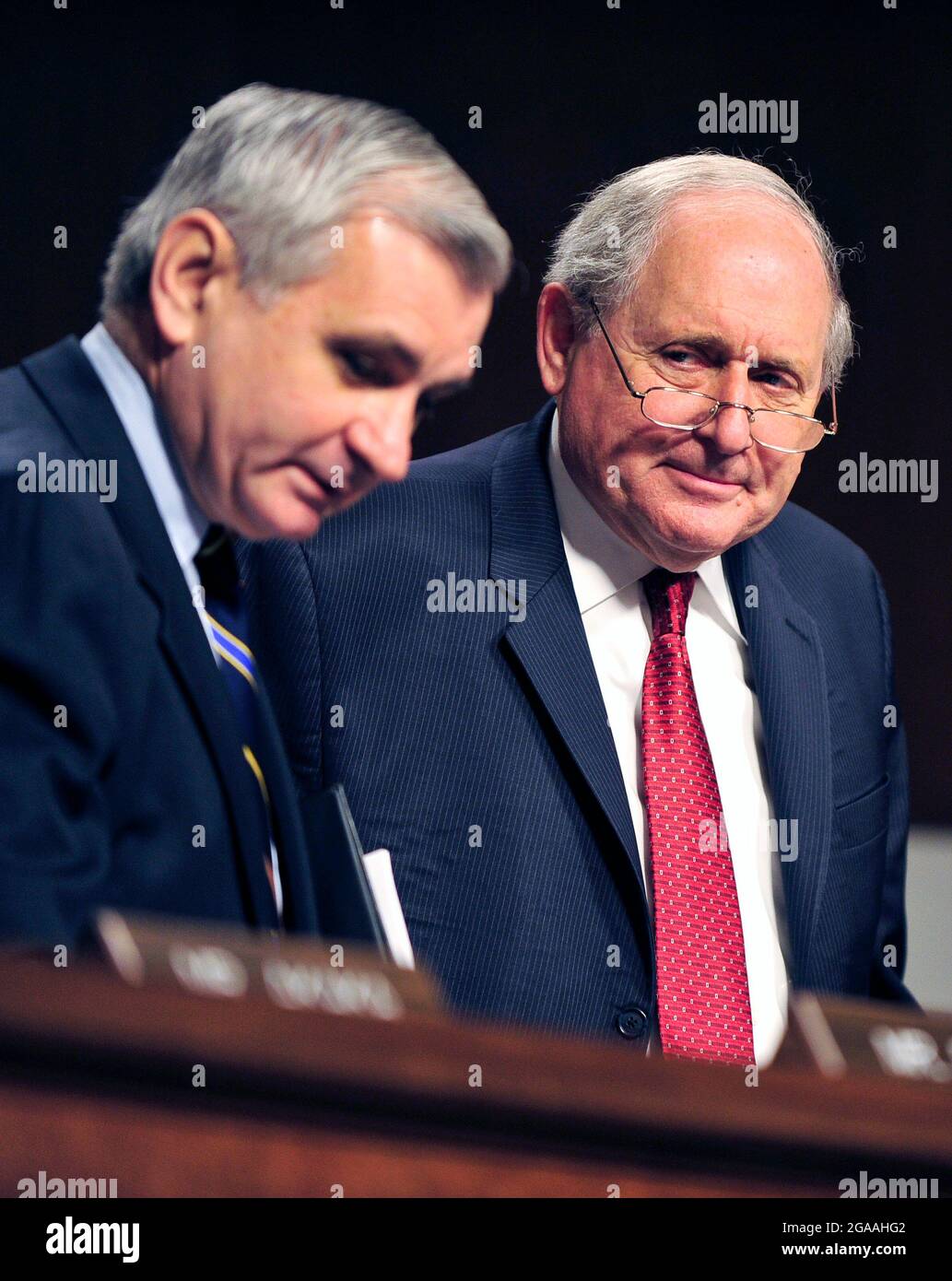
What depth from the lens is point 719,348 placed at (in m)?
1.68

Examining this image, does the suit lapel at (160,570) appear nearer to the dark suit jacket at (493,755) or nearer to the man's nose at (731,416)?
the dark suit jacket at (493,755)

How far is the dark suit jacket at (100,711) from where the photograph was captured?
46.8 inches

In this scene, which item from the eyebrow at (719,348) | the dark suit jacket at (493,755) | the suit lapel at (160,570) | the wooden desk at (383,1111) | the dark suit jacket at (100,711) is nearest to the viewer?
the wooden desk at (383,1111)

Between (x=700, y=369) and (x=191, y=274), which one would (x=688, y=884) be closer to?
(x=700, y=369)

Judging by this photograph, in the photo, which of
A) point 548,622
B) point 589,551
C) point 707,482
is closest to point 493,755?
point 548,622

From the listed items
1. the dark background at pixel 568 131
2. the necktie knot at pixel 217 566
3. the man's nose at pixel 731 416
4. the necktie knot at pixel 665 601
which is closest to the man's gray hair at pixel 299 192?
the dark background at pixel 568 131

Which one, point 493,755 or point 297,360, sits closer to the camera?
point 297,360

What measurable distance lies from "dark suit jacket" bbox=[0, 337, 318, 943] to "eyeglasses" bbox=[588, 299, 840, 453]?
2.12 ft

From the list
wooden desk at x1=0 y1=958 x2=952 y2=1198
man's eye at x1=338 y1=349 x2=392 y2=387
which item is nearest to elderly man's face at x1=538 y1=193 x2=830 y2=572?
man's eye at x1=338 y1=349 x2=392 y2=387

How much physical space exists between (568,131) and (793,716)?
2.58 ft

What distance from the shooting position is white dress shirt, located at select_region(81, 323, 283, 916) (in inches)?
53.5

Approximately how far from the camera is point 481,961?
158cm

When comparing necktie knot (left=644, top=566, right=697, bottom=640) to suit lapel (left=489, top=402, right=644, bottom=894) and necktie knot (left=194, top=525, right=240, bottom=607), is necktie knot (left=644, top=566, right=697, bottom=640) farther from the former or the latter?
necktie knot (left=194, top=525, right=240, bottom=607)
